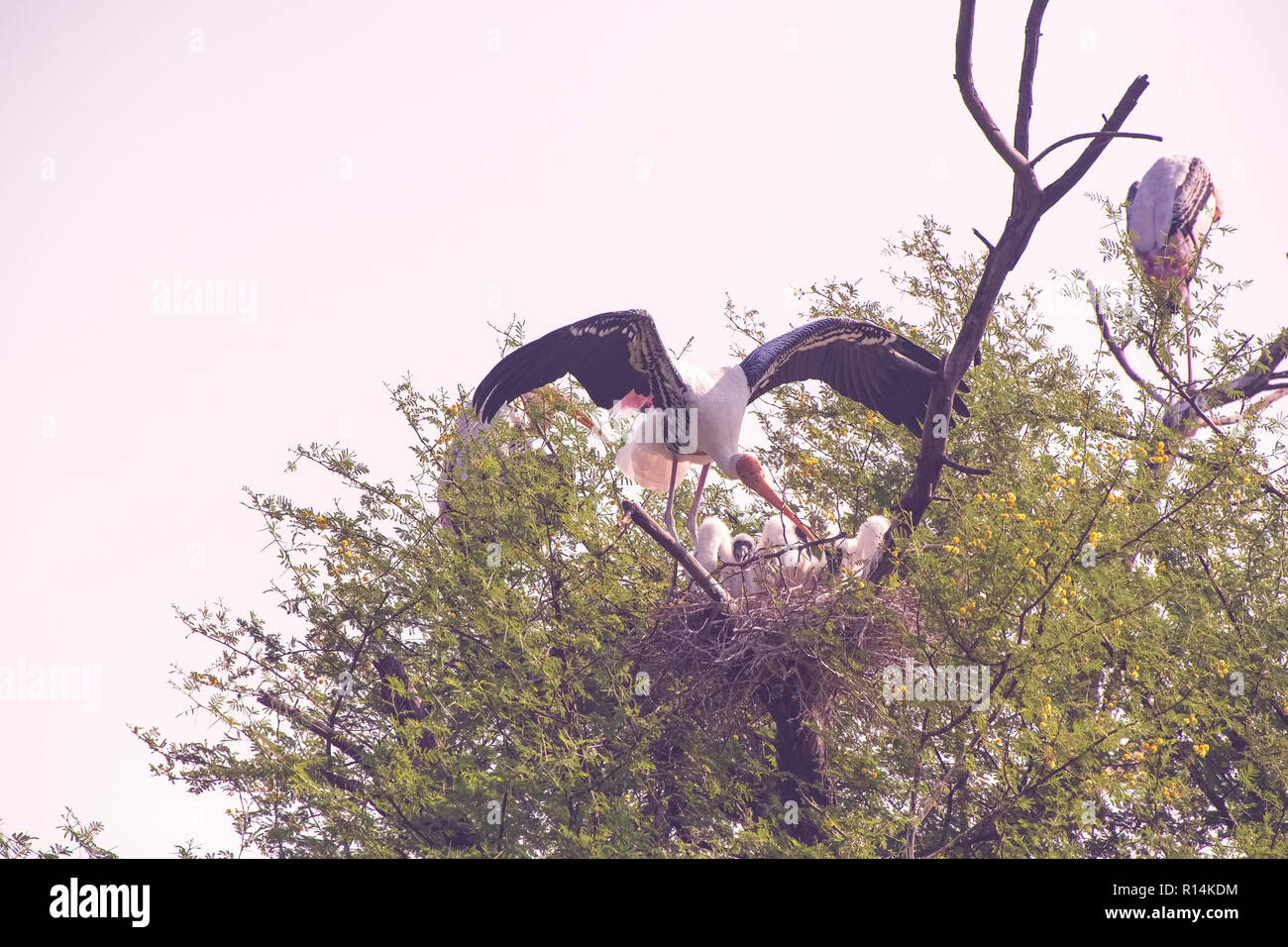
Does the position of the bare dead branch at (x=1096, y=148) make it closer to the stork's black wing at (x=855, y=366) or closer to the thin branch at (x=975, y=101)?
the thin branch at (x=975, y=101)

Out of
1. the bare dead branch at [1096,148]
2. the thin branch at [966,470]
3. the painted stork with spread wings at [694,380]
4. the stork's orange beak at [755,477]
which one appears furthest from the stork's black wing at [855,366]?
the bare dead branch at [1096,148]

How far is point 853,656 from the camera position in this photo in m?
7.29

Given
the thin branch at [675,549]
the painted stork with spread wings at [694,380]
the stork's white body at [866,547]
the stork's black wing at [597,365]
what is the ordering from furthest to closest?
the painted stork with spread wings at [694,380] < the stork's black wing at [597,365] < the stork's white body at [866,547] < the thin branch at [675,549]

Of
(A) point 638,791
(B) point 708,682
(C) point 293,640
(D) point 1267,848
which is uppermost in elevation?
(C) point 293,640

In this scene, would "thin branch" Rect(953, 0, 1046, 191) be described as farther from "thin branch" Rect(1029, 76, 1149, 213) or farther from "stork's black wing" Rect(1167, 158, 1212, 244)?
"stork's black wing" Rect(1167, 158, 1212, 244)

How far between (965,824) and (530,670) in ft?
8.29

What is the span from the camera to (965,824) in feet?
23.8

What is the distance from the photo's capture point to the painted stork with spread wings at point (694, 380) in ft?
26.7

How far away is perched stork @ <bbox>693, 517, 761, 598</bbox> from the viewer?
8203 millimetres

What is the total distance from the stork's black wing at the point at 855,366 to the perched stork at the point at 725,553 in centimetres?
93

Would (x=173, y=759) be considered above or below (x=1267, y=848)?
above
